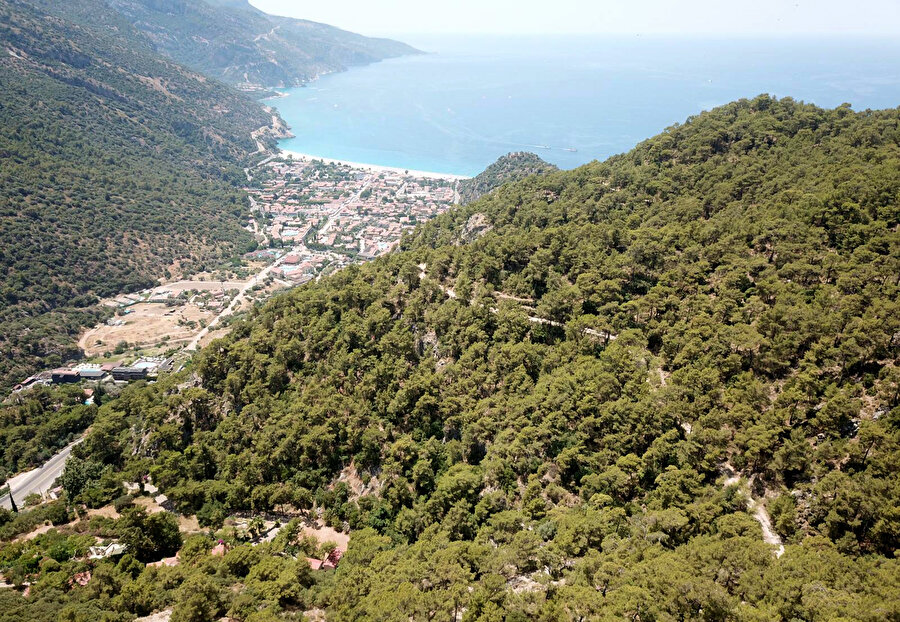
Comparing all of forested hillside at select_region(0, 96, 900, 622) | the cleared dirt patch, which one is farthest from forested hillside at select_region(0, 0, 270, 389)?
the cleared dirt patch

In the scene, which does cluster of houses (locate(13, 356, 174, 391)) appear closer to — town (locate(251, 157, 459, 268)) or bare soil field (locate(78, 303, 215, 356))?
bare soil field (locate(78, 303, 215, 356))

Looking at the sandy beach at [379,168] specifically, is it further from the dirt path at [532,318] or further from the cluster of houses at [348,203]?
the dirt path at [532,318]

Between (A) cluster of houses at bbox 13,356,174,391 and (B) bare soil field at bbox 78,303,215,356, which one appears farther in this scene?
(B) bare soil field at bbox 78,303,215,356

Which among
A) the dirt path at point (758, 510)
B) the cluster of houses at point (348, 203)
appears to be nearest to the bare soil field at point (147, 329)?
the cluster of houses at point (348, 203)

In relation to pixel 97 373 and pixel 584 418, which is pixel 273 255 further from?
pixel 584 418

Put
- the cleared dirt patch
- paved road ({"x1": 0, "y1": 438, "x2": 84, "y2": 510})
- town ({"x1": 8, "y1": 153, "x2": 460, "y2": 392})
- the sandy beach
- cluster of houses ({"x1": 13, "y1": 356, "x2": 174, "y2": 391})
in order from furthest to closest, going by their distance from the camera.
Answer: the sandy beach → town ({"x1": 8, "y1": 153, "x2": 460, "y2": 392}) → cluster of houses ({"x1": 13, "y1": 356, "x2": 174, "y2": 391}) → paved road ({"x1": 0, "y1": 438, "x2": 84, "y2": 510}) → the cleared dirt patch

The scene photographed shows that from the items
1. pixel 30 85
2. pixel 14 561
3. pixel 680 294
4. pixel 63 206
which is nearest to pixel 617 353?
pixel 680 294

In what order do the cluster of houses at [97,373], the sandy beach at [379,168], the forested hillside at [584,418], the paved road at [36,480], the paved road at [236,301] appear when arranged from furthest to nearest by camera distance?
the sandy beach at [379,168], the paved road at [236,301], the cluster of houses at [97,373], the paved road at [36,480], the forested hillside at [584,418]
